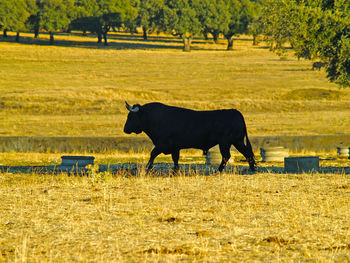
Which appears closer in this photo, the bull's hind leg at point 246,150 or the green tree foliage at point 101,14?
the bull's hind leg at point 246,150

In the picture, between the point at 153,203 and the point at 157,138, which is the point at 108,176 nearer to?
the point at 157,138

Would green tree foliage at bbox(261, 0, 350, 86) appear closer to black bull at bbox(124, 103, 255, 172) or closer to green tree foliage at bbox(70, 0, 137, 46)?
black bull at bbox(124, 103, 255, 172)

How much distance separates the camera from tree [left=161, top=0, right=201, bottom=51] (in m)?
126

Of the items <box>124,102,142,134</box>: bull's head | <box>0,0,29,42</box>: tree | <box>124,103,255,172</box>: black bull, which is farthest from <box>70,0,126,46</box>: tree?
<box>124,103,255,172</box>: black bull

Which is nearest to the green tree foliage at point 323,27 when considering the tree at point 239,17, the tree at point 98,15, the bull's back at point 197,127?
the bull's back at point 197,127

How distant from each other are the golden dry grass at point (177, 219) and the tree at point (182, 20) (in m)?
107

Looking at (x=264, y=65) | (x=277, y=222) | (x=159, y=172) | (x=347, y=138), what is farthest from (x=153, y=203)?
(x=264, y=65)

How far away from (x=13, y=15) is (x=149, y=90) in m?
71.0

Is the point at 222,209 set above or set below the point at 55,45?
above

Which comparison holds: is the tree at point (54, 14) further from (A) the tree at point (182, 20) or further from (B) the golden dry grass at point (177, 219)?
(B) the golden dry grass at point (177, 219)

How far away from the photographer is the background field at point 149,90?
4319cm

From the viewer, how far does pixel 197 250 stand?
995 cm

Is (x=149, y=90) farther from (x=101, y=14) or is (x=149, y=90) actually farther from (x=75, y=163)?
(x=101, y=14)

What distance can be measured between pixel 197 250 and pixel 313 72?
7183cm
